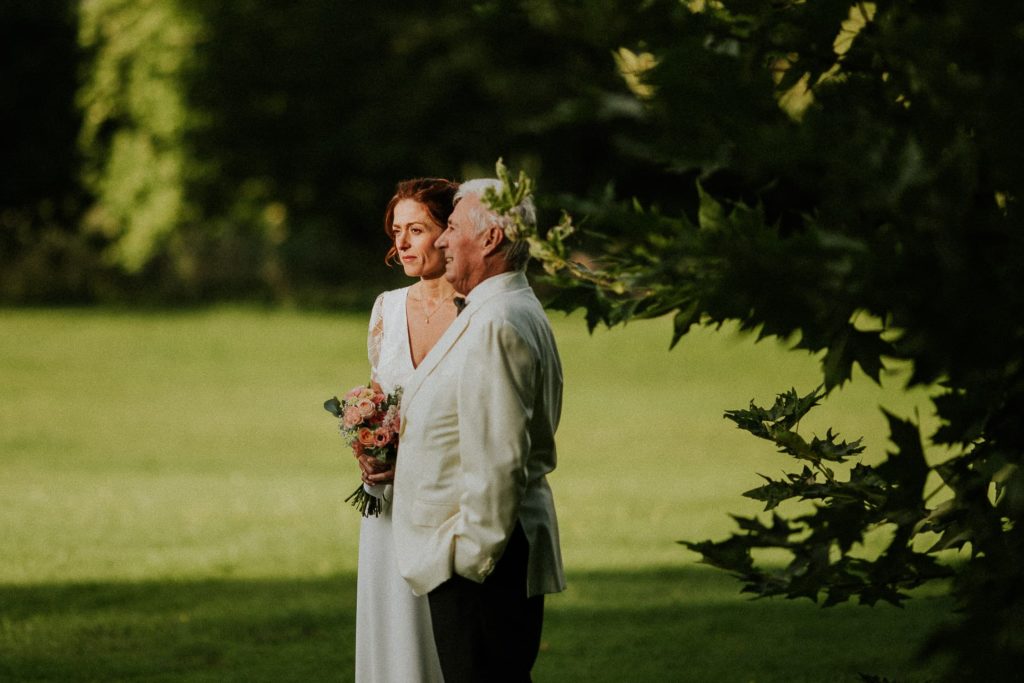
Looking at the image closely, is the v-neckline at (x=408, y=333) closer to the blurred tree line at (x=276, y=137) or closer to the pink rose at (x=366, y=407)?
the pink rose at (x=366, y=407)

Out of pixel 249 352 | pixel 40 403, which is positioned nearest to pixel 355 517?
pixel 40 403

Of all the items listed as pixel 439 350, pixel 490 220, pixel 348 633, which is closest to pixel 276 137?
pixel 348 633

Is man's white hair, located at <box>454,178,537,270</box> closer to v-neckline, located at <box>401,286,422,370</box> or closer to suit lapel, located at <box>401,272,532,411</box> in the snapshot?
suit lapel, located at <box>401,272,532,411</box>

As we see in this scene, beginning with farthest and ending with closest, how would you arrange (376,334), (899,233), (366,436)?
(376,334) < (366,436) < (899,233)

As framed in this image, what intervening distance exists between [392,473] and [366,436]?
16cm

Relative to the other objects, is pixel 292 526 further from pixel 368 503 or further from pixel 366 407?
pixel 366 407

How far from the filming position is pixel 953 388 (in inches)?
115

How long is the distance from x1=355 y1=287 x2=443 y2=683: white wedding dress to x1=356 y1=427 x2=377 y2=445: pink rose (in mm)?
203

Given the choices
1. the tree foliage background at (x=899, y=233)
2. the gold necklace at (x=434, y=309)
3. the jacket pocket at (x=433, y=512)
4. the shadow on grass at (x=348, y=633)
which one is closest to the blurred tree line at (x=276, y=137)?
the shadow on grass at (x=348, y=633)

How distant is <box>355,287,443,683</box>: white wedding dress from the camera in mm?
4805

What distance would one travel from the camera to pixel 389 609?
483cm

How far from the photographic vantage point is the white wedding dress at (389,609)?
4.80 metres

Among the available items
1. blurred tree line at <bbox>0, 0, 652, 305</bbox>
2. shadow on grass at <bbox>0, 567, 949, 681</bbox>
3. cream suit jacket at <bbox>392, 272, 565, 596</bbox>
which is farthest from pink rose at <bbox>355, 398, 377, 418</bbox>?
blurred tree line at <bbox>0, 0, 652, 305</bbox>

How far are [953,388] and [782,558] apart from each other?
8.60 m
